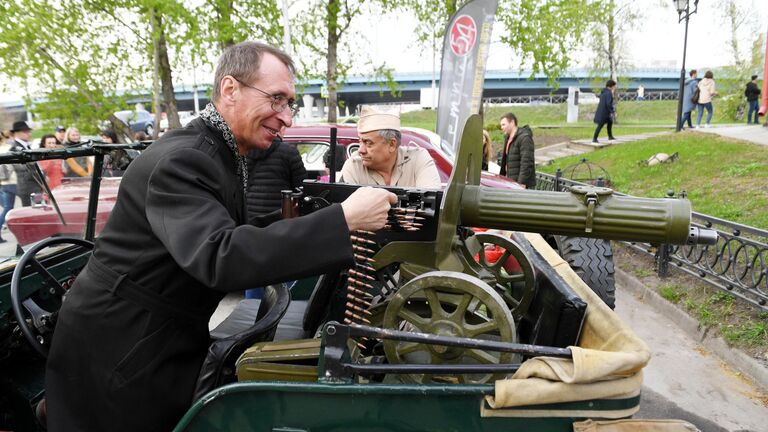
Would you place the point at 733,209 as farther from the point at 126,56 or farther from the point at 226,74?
the point at 126,56

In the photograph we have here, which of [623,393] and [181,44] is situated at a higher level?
Result: [181,44]

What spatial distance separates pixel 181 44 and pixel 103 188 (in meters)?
7.31

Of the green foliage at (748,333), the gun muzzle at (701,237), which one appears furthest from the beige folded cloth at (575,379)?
the green foliage at (748,333)

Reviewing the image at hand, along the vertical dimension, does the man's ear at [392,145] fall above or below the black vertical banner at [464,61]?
below

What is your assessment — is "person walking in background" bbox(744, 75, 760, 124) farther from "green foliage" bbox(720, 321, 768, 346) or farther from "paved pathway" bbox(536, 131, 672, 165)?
"green foliage" bbox(720, 321, 768, 346)

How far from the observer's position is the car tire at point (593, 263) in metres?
3.79

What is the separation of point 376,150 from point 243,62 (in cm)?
213

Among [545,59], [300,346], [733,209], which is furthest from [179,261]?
[545,59]

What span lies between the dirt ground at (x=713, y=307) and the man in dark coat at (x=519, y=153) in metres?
2.24

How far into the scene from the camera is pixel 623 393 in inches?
66.7

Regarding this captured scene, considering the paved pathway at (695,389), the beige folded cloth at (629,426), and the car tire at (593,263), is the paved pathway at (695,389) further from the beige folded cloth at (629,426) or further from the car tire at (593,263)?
the beige folded cloth at (629,426)

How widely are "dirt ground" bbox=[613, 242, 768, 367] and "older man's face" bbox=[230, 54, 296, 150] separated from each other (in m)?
4.39

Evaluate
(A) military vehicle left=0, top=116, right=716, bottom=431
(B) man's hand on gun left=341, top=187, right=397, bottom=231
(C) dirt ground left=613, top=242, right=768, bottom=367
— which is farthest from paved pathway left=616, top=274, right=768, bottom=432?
(B) man's hand on gun left=341, top=187, right=397, bottom=231

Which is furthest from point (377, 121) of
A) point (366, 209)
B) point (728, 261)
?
point (728, 261)
